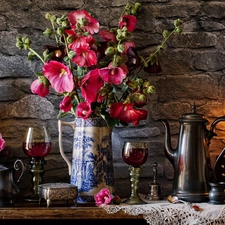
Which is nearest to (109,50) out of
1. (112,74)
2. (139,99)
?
(112,74)

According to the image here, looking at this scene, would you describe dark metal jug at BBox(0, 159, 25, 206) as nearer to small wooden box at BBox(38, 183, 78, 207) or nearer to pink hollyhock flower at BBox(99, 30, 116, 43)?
small wooden box at BBox(38, 183, 78, 207)

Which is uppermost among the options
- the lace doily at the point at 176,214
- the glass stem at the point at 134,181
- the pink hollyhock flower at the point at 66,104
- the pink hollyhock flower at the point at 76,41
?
the pink hollyhock flower at the point at 76,41

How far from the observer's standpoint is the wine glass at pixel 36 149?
1.71m

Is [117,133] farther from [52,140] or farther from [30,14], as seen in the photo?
[30,14]

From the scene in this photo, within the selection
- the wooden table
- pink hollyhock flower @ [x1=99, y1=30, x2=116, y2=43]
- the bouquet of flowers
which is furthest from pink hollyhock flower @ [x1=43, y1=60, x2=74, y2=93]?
the wooden table

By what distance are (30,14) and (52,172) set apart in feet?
1.89

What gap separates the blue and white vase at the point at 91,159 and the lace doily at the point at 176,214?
124 millimetres

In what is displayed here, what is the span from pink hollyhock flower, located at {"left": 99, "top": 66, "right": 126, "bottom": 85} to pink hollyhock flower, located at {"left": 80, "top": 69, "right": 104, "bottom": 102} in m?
0.02

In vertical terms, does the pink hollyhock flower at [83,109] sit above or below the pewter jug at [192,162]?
above

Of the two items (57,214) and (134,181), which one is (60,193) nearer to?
(57,214)

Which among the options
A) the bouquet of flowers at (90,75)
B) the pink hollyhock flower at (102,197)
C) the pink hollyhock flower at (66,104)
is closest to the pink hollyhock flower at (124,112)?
the bouquet of flowers at (90,75)

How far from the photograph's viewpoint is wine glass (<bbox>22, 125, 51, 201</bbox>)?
1709 millimetres

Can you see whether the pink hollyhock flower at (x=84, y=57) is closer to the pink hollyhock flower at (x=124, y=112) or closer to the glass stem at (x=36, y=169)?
the pink hollyhock flower at (x=124, y=112)

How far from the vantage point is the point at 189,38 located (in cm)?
196
